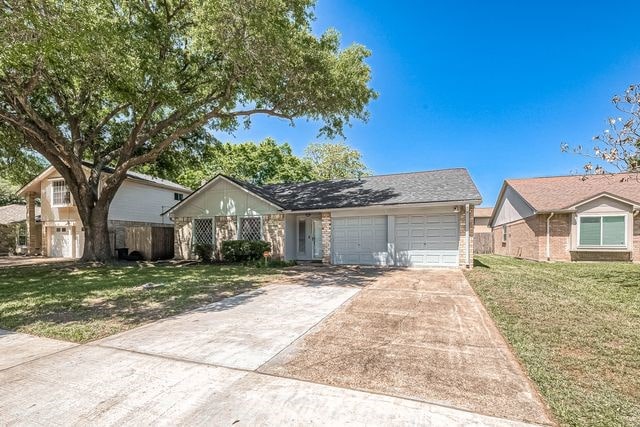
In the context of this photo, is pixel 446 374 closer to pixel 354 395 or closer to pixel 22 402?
pixel 354 395

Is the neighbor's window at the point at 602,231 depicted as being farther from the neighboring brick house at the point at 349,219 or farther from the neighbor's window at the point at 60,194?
the neighbor's window at the point at 60,194

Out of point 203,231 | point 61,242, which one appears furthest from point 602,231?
point 61,242

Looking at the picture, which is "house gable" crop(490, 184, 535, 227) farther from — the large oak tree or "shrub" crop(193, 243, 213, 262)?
"shrub" crop(193, 243, 213, 262)

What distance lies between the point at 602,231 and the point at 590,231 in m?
0.44

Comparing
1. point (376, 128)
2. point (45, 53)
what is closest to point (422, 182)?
point (376, 128)

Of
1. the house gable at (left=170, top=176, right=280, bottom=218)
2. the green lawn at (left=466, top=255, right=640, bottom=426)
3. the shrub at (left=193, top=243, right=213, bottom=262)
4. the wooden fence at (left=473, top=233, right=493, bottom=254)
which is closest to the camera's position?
the green lawn at (left=466, top=255, right=640, bottom=426)

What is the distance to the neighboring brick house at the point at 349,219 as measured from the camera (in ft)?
42.1

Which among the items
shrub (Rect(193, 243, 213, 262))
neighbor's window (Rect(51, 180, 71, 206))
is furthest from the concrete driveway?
neighbor's window (Rect(51, 180, 71, 206))

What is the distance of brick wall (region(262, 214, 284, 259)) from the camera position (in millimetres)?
15266

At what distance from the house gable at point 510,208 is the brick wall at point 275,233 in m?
12.7

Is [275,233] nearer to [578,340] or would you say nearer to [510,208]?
[578,340]

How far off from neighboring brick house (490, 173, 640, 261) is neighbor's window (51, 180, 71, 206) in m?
26.4

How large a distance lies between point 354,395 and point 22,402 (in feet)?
10.1

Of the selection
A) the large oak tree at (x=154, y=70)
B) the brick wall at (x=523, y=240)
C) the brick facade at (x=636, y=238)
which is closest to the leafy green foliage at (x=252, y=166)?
the large oak tree at (x=154, y=70)
